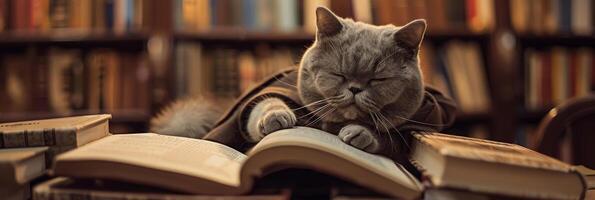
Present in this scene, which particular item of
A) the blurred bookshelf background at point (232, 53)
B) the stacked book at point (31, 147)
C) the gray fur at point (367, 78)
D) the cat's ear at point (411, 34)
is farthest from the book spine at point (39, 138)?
the blurred bookshelf background at point (232, 53)

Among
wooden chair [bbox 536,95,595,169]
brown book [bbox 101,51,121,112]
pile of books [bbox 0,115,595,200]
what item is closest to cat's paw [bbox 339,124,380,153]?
pile of books [bbox 0,115,595,200]

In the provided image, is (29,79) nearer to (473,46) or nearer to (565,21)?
(473,46)

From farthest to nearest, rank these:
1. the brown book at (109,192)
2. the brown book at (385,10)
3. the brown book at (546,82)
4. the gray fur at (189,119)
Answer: the brown book at (546,82) < the brown book at (385,10) < the gray fur at (189,119) < the brown book at (109,192)

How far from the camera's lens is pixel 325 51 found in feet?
2.77

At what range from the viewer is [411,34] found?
813mm

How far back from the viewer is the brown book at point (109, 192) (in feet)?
1.77

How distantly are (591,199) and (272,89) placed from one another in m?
0.49

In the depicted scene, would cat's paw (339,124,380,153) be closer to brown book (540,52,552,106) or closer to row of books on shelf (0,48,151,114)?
row of books on shelf (0,48,151,114)

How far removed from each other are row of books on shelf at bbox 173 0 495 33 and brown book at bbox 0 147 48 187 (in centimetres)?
129

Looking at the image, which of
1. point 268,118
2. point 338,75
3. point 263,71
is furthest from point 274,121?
point 263,71

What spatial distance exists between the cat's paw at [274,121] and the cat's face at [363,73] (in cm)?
5

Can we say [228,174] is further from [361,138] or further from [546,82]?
[546,82]

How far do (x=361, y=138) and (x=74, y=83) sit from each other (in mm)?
1511

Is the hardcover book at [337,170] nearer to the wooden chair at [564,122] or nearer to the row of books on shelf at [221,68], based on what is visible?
the wooden chair at [564,122]
